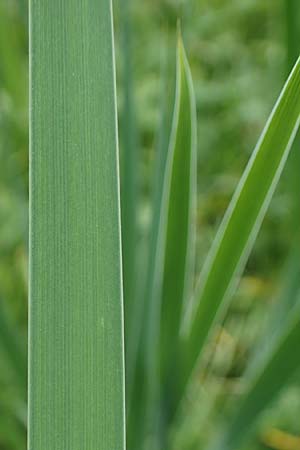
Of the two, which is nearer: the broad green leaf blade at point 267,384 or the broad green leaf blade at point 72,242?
the broad green leaf blade at point 72,242

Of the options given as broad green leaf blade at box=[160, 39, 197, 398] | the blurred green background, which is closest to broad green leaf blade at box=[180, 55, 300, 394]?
broad green leaf blade at box=[160, 39, 197, 398]

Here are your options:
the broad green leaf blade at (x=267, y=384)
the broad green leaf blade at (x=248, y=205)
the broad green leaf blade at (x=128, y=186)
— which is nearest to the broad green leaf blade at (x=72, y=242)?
the broad green leaf blade at (x=248, y=205)

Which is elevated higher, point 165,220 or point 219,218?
point 165,220

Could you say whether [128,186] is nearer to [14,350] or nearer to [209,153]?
[14,350]

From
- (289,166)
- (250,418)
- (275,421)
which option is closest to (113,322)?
(250,418)

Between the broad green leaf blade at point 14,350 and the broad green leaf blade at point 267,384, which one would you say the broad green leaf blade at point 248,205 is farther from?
the broad green leaf blade at point 14,350

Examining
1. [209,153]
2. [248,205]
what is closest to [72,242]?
[248,205]

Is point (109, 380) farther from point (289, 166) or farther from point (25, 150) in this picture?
point (25, 150)
